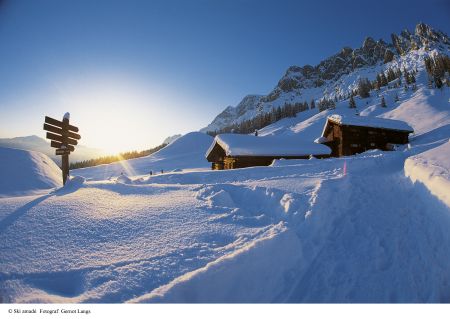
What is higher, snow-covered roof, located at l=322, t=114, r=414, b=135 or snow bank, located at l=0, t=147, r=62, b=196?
snow-covered roof, located at l=322, t=114, r=414, b=135

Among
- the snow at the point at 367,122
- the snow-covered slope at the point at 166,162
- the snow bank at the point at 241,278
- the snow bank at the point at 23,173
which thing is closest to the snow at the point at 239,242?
the snow bank at the point at 241,278

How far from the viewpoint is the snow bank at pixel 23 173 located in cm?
1138

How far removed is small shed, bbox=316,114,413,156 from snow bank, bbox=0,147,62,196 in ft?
75.9

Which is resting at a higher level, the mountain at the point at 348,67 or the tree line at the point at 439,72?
the mountain at the point at 348,67

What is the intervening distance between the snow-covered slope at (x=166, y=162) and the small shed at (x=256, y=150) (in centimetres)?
2123

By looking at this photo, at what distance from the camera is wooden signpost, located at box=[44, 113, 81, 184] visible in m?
9.50

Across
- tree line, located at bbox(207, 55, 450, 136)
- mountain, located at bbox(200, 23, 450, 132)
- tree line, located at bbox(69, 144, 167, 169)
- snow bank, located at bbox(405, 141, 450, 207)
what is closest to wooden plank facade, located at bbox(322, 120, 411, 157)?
snow bank, located at bbox(405, 141, 450, 207)

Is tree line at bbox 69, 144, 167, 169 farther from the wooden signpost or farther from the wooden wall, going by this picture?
the wooden signpost

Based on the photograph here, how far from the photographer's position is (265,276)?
3912mm

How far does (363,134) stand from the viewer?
80.5 feet

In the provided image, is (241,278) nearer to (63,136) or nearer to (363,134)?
(63,136)

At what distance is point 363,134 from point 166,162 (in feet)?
124

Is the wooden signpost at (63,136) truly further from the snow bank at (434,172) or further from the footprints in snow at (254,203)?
the snow bank at (434,172)
